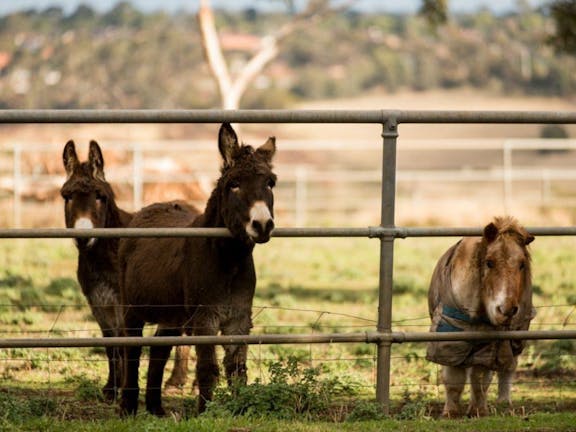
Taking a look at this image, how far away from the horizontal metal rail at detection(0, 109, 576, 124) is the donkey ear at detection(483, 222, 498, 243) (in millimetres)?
662

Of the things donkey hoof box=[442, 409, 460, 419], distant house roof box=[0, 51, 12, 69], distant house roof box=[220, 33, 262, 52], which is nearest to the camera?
donkey hoof box=[442, 409, 460, 419]

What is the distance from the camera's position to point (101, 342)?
19.8ft

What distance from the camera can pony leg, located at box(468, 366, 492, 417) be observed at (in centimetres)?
702

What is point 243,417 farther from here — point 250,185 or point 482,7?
point 482,7

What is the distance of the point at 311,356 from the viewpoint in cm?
789

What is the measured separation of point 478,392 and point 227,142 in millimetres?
2268

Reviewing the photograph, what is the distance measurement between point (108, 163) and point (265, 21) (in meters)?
67.9

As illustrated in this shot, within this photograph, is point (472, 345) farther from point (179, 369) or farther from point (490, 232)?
point (179, 369)

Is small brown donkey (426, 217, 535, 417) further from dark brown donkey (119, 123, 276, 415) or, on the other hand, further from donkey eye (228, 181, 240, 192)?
donkey eye (228, 181, 240, 192)

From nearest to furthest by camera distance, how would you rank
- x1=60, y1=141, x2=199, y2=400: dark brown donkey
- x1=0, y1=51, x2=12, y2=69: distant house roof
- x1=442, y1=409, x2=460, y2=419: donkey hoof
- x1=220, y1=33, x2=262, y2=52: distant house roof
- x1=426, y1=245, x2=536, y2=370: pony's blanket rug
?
x1=426, y1=245, x2=536, y2=370: pony's blanket rug → x1=442, y1=409, x2=460, y2=419: donkey hoof → x1=60, y1=141, x2=199, y2=400: dark brown donkey → x1=0, y1=51, x2=12, y2=69: distant house roof → x1=220, y1=33, x2=262, y2=52: distant house roof

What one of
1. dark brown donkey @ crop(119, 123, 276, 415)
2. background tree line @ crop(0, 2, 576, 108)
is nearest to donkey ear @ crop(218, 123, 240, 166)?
dark brown donkey @ crop(119, 123, 276, 415)

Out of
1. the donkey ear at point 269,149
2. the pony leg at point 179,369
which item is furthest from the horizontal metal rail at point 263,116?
the pony leg at point 179,369

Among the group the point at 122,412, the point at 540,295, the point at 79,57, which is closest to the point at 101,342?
the point at 122,412

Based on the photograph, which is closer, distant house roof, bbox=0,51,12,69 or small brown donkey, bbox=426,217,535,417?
small brown donkey, bbox=426,217,535,417
